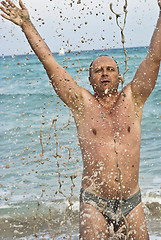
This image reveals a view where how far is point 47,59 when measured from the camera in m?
3.29

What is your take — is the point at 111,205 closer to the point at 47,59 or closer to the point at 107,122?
the point at 107,122

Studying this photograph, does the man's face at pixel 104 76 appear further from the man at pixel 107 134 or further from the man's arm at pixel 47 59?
the man's arm at pixel 47 59

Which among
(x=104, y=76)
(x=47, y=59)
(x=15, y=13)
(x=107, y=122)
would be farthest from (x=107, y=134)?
(x=15, y=13)

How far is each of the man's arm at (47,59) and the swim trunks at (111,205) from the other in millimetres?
787

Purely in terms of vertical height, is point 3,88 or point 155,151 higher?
point 155,151

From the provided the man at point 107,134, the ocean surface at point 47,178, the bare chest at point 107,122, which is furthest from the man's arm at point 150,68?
the ocean surface at point 47,178

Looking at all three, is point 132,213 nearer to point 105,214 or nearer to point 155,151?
point 105,214

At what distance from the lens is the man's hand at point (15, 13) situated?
324cm

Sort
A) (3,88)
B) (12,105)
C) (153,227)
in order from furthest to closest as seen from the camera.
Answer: (3,88)
(12,105)
(153,227)

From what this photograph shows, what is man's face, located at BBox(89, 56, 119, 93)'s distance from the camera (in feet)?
11.0

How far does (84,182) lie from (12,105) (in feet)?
34.7

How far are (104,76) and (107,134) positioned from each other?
1.71 feet

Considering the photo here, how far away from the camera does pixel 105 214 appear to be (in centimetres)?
314

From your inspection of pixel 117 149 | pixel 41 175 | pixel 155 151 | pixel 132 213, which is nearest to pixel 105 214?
pixel 132 213
